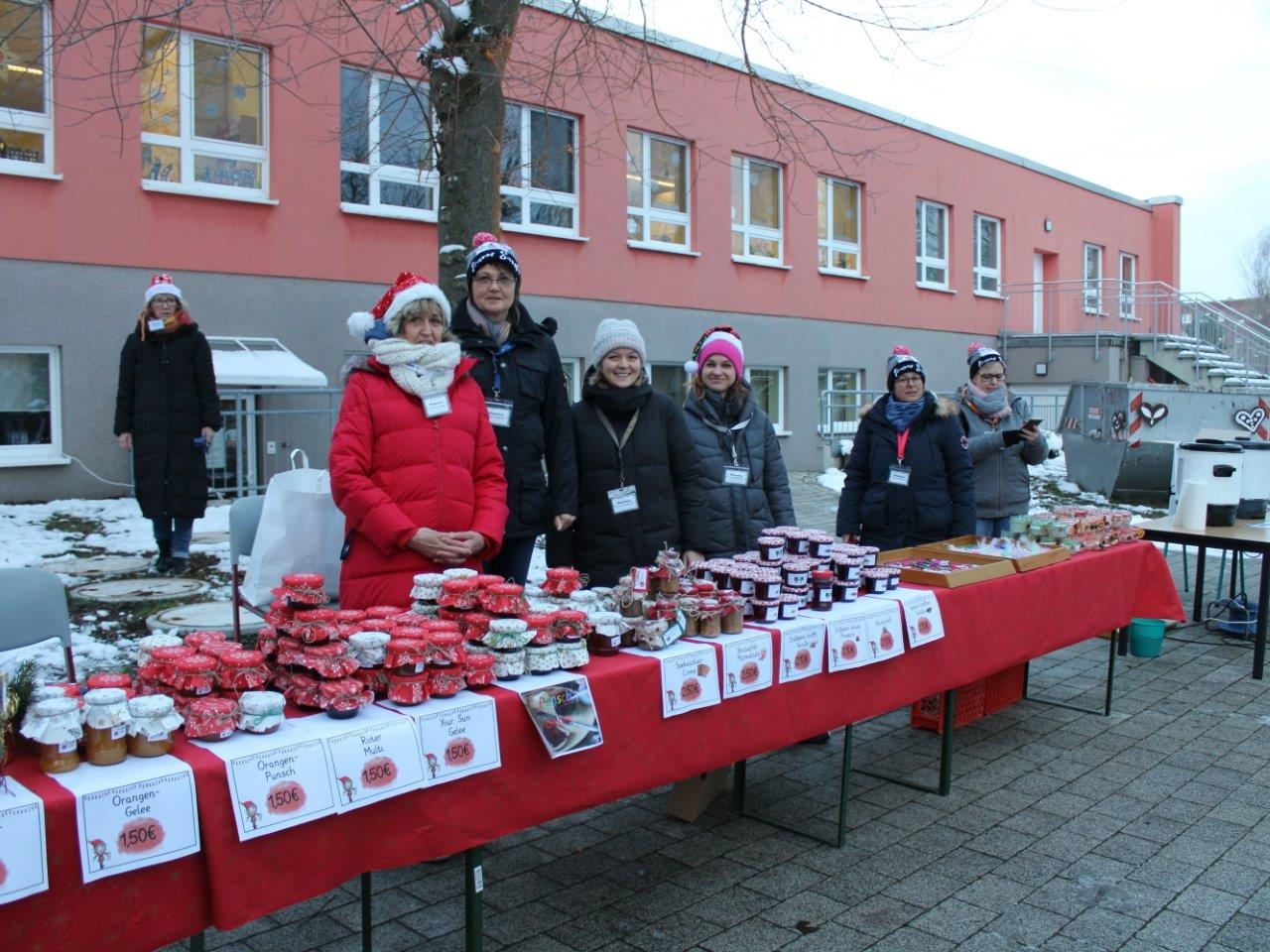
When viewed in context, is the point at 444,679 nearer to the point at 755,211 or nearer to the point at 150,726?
the point at 150,726

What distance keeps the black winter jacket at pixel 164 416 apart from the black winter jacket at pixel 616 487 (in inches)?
152

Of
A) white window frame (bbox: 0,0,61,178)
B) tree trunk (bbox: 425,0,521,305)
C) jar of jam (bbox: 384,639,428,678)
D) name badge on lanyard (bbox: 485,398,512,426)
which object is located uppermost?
white window frame (bbox: 0,0,61,178)

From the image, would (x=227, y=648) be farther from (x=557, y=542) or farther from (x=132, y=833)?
(x=557, y=542)

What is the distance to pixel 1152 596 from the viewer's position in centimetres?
552

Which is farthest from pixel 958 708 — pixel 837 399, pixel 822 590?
pixel 837 399

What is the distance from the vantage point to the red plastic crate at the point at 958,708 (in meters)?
5.05

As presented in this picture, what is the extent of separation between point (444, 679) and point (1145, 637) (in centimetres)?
541

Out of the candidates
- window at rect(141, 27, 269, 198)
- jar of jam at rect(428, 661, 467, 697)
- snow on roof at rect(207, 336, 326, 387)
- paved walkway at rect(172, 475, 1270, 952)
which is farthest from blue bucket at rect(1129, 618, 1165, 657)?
window at rect(141, 27, 269, 198)

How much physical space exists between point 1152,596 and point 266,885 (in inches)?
191

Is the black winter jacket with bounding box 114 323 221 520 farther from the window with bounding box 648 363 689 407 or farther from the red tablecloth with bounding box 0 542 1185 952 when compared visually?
the window with bounding box 648 363 689 407

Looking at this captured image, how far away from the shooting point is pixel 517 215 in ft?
43.6

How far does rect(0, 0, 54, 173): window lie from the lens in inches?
375

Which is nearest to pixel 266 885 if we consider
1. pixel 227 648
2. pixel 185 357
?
pixel 227 648

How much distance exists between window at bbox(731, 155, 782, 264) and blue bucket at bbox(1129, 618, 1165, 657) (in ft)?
34.7
